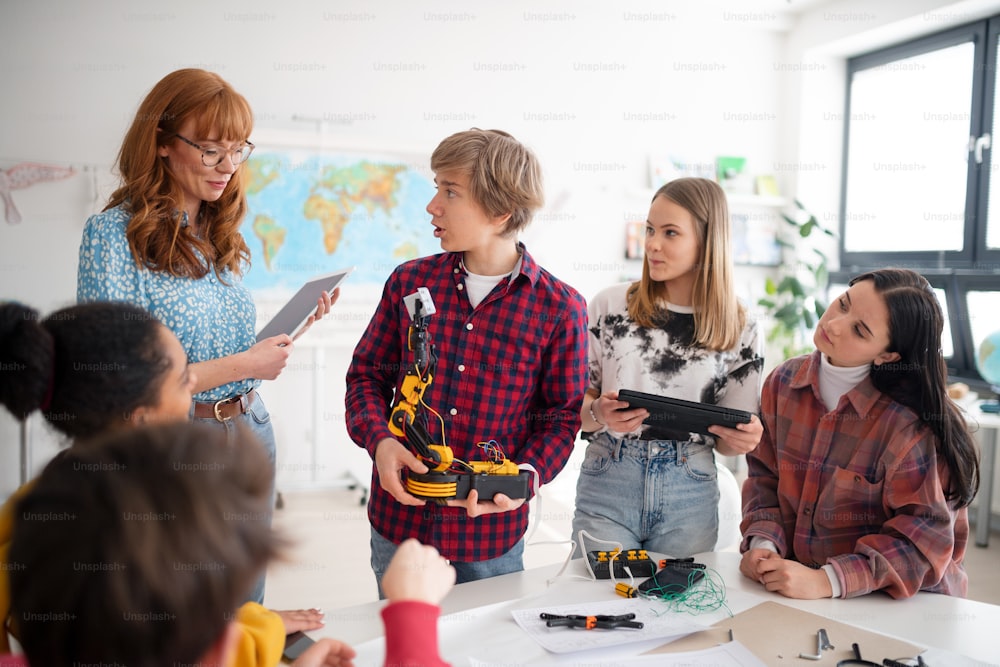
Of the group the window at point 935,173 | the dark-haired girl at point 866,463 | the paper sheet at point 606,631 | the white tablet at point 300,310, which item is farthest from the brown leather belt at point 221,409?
the window at point 935,173

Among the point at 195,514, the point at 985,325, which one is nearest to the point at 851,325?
the point at 195,514

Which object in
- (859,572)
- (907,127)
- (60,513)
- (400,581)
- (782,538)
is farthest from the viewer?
(907,127)

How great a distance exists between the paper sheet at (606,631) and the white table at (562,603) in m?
0.02

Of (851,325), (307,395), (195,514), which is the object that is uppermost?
(851,325)

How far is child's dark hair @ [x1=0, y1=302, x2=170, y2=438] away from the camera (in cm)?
106

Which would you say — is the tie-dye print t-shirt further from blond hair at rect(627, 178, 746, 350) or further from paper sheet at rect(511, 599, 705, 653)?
paper sheet at rect(511, 599, 705, 653)

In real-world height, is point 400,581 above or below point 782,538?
above

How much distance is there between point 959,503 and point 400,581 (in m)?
1.28

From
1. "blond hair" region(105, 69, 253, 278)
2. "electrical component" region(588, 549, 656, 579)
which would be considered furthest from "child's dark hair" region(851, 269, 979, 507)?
"blond hair" region(105, 69, 253, 278)

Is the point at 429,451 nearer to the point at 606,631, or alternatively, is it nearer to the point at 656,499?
the point at 606,631

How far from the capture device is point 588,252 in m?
5.39

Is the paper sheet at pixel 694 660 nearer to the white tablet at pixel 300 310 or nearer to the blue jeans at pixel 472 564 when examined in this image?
the blue jeans at pixel 472 564

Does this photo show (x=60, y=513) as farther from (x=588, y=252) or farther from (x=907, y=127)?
(x=907, y=127)

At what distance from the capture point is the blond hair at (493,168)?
1.74 meters
